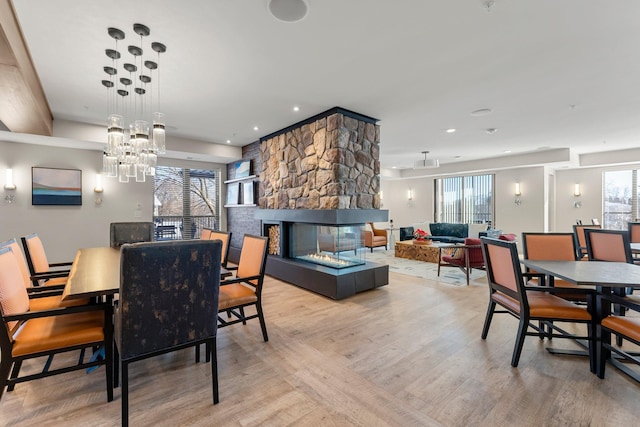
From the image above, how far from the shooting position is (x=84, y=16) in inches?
83.6

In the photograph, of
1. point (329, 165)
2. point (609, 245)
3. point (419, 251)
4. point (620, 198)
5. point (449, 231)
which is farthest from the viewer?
point (449, 231)

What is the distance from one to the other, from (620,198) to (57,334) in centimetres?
1117

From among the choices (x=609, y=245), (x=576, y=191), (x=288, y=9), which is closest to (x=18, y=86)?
(x=288, y=9)

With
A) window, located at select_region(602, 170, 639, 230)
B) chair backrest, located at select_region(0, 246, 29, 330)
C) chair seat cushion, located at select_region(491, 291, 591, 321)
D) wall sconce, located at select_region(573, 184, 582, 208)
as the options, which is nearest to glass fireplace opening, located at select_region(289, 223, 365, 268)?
chair seat cushion, located at select_region(491, 291, 591, 321)

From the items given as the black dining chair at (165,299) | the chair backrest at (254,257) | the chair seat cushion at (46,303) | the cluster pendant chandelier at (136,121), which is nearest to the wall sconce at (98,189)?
the cluster pendant chandelier at (136,121)

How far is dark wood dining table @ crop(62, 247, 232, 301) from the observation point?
1735 mm

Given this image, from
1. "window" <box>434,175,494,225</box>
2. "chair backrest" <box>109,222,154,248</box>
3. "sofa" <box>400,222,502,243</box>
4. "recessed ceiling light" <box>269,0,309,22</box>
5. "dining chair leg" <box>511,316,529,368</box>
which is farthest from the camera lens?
"window" <box>434,175,494,225</box>

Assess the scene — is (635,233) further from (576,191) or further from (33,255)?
(33,255)

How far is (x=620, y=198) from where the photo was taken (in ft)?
24.5

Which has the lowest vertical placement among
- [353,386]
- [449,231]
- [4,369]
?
[353,386]

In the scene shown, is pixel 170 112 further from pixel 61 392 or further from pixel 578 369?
pixel 578 369

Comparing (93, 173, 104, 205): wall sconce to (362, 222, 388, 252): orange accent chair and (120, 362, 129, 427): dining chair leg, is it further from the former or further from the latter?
(362, 222, 388, 252): orange accent chair

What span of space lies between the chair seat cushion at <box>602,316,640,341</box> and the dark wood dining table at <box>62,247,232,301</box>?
114 inches

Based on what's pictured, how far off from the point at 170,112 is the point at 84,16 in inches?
85.8
